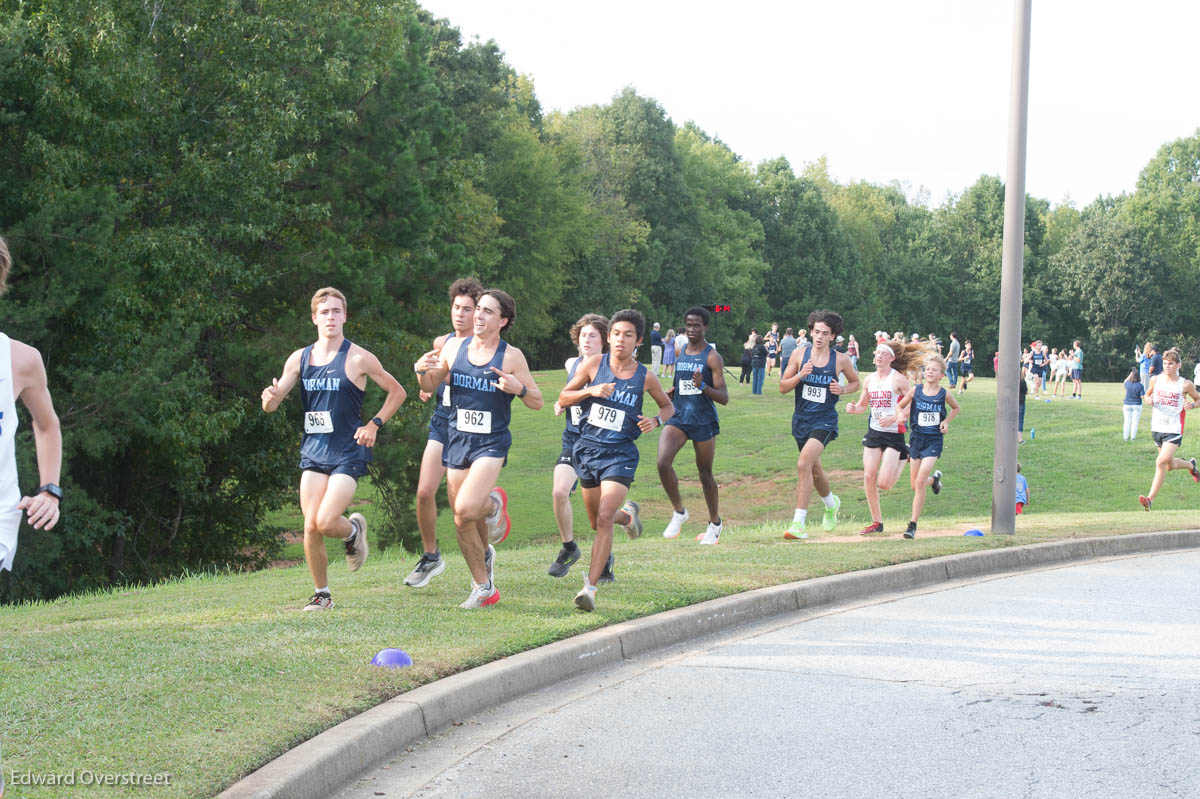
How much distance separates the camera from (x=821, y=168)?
109438 millimetres

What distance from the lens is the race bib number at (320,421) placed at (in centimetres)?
843

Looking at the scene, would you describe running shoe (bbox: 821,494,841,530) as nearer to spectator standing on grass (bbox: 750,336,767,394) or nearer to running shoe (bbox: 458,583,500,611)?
running shoe (bbox: 458,583,500,611)

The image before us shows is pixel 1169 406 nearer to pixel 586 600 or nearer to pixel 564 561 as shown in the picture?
pixel 564 561

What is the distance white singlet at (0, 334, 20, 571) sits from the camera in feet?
13.4

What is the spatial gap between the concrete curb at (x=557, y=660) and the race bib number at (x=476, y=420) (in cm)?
158

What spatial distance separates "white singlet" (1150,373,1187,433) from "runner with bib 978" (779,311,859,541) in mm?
6883

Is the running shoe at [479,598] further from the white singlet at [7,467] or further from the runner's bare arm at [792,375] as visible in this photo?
the runner's bare arm at [792,375]

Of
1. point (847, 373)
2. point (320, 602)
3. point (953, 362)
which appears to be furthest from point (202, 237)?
point (953, 362)

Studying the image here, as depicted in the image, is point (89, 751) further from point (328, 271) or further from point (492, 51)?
point (492, 51)

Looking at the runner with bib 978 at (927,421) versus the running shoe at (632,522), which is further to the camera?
the runner with bib 978 at (927,421)

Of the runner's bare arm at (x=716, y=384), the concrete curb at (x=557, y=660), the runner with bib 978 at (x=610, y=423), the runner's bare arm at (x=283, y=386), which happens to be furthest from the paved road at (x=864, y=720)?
the runner's bare arm at (x=716, y=384)

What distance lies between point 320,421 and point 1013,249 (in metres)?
7.80

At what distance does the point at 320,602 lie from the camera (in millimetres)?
8406

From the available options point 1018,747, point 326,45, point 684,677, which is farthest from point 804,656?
point 326,45
